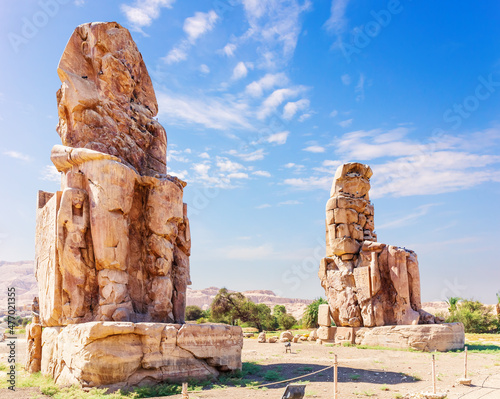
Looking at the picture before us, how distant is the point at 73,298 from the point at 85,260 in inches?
30.7

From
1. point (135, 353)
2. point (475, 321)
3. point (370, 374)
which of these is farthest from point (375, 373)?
point (475, 321)

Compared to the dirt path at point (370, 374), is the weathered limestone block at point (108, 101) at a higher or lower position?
higher

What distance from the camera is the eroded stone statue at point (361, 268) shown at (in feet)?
51.0

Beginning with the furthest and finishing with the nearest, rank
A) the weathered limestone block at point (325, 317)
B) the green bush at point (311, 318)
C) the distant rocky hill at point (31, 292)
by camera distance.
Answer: the distant rocky hill at point (31, 292), the green bush at point (311, 318), the weathered limestone block at point (325, 317)

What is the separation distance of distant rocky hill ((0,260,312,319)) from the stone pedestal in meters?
56.4

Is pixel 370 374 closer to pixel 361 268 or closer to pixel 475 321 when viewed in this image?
pixel 361 268

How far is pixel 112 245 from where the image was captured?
8789mm

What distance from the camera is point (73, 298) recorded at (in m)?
8.60

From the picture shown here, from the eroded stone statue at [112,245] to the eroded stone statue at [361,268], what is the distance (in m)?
8.23

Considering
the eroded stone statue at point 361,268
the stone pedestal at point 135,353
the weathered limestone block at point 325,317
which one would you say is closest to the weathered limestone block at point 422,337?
the eroded stone statue at point 361,268

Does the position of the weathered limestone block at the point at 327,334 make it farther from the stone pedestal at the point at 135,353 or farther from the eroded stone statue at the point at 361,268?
the stone pedestal at the point at 135,353

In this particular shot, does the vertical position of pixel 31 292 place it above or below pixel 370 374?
below

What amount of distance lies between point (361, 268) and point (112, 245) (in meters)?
10.5

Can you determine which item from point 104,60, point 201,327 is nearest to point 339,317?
point 201,327
